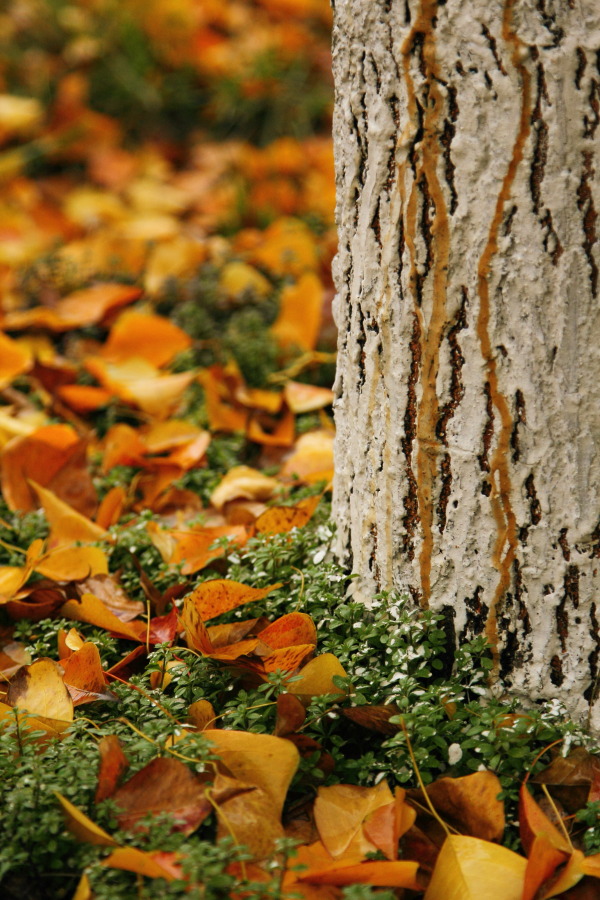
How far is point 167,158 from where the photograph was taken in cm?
390

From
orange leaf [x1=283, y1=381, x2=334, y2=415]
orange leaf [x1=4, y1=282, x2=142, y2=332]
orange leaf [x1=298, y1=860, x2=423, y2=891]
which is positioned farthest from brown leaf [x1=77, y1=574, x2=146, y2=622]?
orange leaf [x1=4, y1=282, x2=142, y2=332]

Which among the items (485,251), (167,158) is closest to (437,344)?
(485,251)

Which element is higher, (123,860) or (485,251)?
(485,251)

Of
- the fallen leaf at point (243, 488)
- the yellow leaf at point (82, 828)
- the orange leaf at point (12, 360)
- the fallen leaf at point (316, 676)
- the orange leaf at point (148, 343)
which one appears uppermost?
the orange leaf at point (148, 343)

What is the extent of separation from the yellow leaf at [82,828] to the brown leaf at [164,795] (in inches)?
1.5

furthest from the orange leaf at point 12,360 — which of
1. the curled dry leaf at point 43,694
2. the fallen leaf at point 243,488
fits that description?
the curled dry leaf at point 43,694

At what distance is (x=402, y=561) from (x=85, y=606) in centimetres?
56

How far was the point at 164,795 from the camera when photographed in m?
1.17

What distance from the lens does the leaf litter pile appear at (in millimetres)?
1143

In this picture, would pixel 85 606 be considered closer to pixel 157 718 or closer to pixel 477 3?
pixel 157 718

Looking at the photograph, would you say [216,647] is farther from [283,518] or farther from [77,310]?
[77,310]

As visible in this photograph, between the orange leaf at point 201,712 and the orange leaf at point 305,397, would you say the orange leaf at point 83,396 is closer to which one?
the orange leaf at point 305,397

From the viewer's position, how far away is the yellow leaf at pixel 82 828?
1113 mm

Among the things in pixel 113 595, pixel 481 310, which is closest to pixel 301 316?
pixel 113 595
